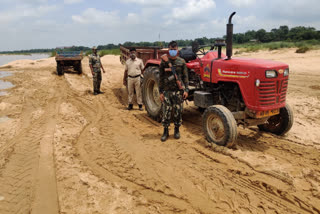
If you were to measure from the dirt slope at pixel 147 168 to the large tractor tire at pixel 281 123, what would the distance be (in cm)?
16

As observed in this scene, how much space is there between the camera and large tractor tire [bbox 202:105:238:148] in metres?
3.89

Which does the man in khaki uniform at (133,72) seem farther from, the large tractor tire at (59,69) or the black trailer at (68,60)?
the large tractor tire at (59,69)

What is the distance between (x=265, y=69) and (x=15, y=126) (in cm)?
516

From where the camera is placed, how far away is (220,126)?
4121mm

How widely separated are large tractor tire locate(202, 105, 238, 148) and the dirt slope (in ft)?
0.51

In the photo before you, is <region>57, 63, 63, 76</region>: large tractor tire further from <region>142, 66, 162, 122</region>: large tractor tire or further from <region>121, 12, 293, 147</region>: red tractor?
<region>121, 12, 293, 147</region>: red tractor

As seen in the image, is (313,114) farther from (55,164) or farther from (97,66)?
(97,66)

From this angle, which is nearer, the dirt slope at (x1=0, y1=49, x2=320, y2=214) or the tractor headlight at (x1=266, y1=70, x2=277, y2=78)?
the dirt slope at (x1=0, y1=49, x2=320, y2=214)

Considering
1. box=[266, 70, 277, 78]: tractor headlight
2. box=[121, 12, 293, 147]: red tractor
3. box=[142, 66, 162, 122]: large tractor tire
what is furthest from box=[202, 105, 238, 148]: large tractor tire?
box=[142, 66, 162, 122]: large tractor tire

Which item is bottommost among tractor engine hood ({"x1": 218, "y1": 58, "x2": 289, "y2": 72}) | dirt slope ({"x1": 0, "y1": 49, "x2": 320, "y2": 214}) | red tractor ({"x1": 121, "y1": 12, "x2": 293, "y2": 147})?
dirt slope ({"x1": 0, "y1": 49, "x2": 320, "y2": 214})

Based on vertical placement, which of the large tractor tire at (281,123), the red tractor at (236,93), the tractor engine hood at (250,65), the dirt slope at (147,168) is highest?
the tractor engine hood at (250,65)

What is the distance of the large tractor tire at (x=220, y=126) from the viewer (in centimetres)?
389

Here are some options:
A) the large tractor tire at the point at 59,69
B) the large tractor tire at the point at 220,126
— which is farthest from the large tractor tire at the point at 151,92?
the large tractor tire at the point at 59,69

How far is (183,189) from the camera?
3078 millimetres
